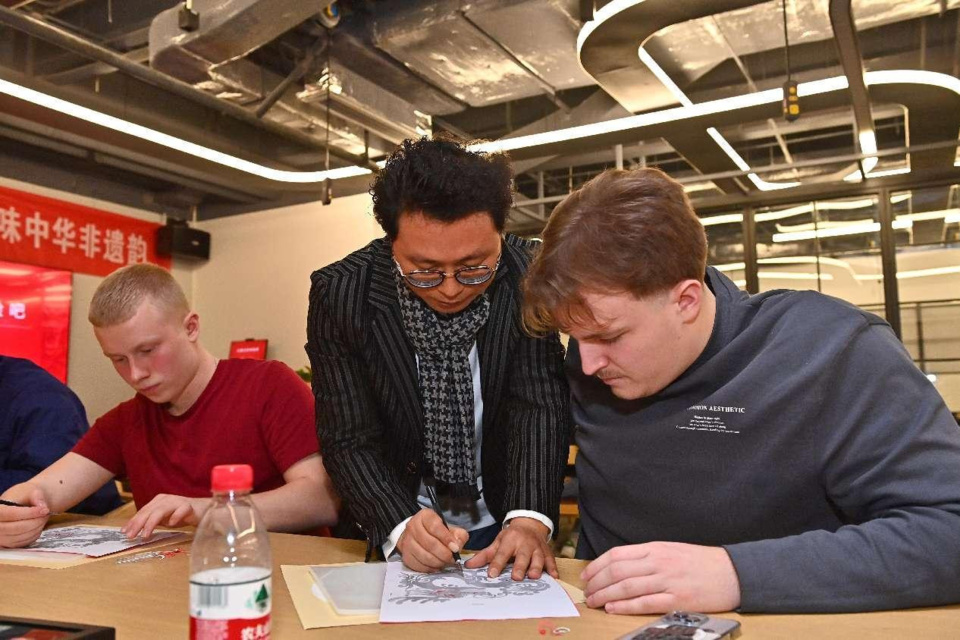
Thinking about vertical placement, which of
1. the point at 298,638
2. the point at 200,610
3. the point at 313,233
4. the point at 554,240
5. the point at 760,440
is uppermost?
the point at 313,233

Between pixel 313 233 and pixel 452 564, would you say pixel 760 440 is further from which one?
pixel 313 233

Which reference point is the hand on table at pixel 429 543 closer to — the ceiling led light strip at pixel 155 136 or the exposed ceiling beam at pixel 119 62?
the exposed ceiling beam at pixel 119 62

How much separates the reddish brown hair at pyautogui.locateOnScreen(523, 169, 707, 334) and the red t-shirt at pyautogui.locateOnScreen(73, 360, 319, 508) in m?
→ 0.90

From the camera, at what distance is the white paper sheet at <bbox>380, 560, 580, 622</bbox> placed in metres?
0.99

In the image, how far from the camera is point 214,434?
184cm

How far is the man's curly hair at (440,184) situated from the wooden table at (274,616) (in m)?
0.62

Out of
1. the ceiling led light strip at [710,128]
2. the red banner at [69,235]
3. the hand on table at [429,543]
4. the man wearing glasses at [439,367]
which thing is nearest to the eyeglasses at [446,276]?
the man wearing glasses at [439,367]

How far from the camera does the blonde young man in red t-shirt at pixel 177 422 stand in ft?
5.83

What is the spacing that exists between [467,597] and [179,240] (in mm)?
6475

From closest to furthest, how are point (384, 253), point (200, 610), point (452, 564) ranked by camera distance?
1. point (200, 610)
2. point (452, 564)
3. point (384, 253)

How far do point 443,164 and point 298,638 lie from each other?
80 centimetres

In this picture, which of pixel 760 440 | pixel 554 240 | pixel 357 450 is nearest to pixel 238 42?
→ pixel 357 450

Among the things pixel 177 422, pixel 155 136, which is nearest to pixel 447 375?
pixel 177 422

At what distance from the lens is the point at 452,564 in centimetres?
124
